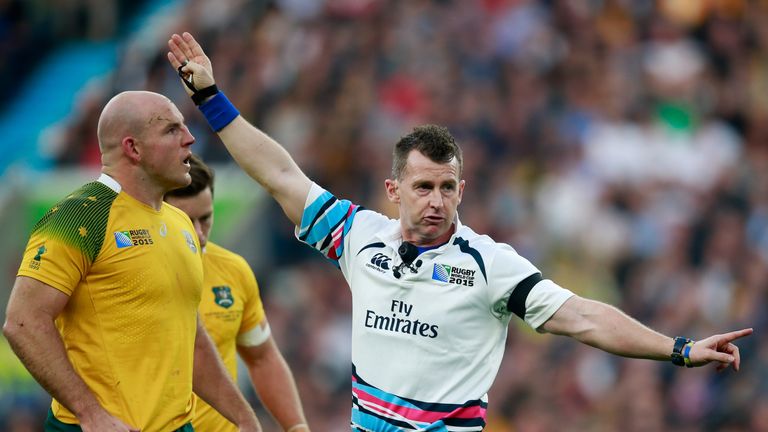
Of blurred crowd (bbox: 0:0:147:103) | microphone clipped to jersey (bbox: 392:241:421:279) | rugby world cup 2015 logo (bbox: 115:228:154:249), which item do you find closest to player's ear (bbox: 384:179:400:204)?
microphone clipped to jersey (bbox: 392:241:421:279)

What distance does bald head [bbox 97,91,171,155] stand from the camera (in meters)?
6.72

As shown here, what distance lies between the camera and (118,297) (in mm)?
6484

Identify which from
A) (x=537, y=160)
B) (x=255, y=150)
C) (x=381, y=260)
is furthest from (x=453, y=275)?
(x=537, y=160)

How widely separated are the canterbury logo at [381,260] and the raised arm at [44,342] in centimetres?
167

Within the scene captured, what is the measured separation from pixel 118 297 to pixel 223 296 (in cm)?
189

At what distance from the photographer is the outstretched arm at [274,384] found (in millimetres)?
8414

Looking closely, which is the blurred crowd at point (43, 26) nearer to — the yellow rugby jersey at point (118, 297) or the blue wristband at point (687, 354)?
the yellow rugby jersey at point (118, 297)

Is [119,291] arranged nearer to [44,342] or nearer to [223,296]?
[44,342]

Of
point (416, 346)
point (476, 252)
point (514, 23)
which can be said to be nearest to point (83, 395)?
point (416, 346)

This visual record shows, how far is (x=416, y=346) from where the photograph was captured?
6832 millimetres

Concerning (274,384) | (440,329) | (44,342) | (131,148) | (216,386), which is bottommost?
(44,342)

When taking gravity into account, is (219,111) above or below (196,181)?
above

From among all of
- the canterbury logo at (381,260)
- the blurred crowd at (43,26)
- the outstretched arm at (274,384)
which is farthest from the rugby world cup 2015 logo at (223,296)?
the blurred crowd at (43,26)

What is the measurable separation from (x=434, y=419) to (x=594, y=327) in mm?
934
